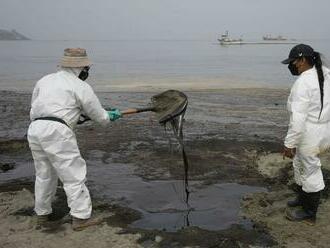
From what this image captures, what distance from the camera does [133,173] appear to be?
828 cm

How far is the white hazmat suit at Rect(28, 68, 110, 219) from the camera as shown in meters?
5.46

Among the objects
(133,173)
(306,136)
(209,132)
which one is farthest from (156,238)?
(209,132)

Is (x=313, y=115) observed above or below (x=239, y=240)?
above

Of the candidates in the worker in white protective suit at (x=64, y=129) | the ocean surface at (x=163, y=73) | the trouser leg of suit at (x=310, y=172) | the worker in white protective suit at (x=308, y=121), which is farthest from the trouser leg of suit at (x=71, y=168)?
the ocean surface at (x=163, y=73)

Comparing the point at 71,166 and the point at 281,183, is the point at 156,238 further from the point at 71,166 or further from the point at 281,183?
the point at 281,183

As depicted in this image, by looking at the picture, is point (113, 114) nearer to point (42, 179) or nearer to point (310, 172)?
point (42, 179)

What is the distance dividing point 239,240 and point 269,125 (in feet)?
26.2

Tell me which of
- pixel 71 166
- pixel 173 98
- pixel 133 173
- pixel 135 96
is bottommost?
pixel 135 96

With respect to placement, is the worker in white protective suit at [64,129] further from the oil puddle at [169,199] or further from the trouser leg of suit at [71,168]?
the oil puddle at [169,199]

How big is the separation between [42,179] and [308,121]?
326 cm

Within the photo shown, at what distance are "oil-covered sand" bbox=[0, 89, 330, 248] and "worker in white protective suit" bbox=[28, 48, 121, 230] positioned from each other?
1.38 ft

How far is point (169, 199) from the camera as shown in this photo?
6.99 m

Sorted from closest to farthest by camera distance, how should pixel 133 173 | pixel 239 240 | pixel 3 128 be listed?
pixel 239 240 → pixel 133 173 → pixel 3 128

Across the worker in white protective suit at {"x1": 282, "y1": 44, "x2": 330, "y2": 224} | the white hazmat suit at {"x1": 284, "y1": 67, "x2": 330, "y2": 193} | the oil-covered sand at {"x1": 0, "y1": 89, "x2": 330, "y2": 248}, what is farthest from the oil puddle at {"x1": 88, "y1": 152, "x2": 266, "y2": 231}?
the white hazmat suit at {"x1": 284, "y1": 67, "x2": 330, "y2": 193}
